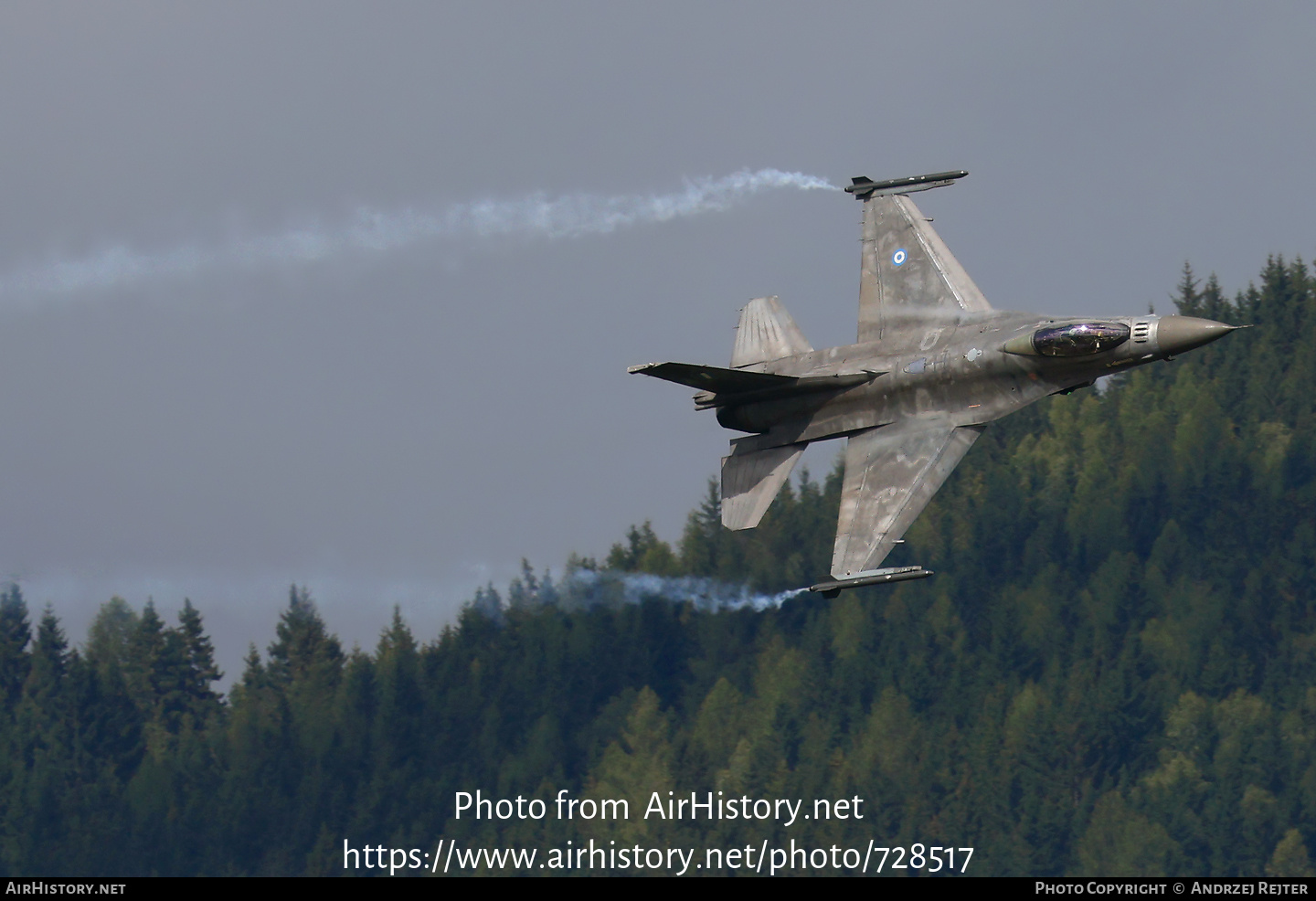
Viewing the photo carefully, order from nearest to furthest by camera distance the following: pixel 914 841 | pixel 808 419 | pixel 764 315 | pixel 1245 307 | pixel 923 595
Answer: pixel 808 419 → pixel 764 315 → pixel 914 841 → pixel 923 595 → pixel 1245 307

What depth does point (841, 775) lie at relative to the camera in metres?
151

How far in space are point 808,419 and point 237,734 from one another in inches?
5131

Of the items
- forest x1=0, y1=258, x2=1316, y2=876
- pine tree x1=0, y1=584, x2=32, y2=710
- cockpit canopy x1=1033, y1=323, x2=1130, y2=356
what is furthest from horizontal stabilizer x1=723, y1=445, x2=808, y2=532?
pine tree x1=0, y1=584, x2=32, y2=710

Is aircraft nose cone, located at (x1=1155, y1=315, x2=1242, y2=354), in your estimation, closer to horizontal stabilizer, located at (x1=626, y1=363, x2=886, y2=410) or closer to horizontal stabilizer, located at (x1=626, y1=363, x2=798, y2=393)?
horizontal stabilizer, located at (x1=626, y1=363, x2=886, y2=410)

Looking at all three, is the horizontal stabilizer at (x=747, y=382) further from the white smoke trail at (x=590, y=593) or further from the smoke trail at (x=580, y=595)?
the smoke trail at (x=580, y=595)

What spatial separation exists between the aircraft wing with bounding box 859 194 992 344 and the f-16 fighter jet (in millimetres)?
44

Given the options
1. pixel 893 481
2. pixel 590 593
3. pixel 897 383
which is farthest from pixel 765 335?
pixel 590 593

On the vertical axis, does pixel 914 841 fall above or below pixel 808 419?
below

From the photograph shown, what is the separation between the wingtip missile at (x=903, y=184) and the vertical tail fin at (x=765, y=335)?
3.81 metres

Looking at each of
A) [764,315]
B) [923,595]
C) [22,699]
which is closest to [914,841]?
[923,595]

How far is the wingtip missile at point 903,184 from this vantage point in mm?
54094

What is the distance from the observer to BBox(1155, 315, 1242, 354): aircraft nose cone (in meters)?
47.6
